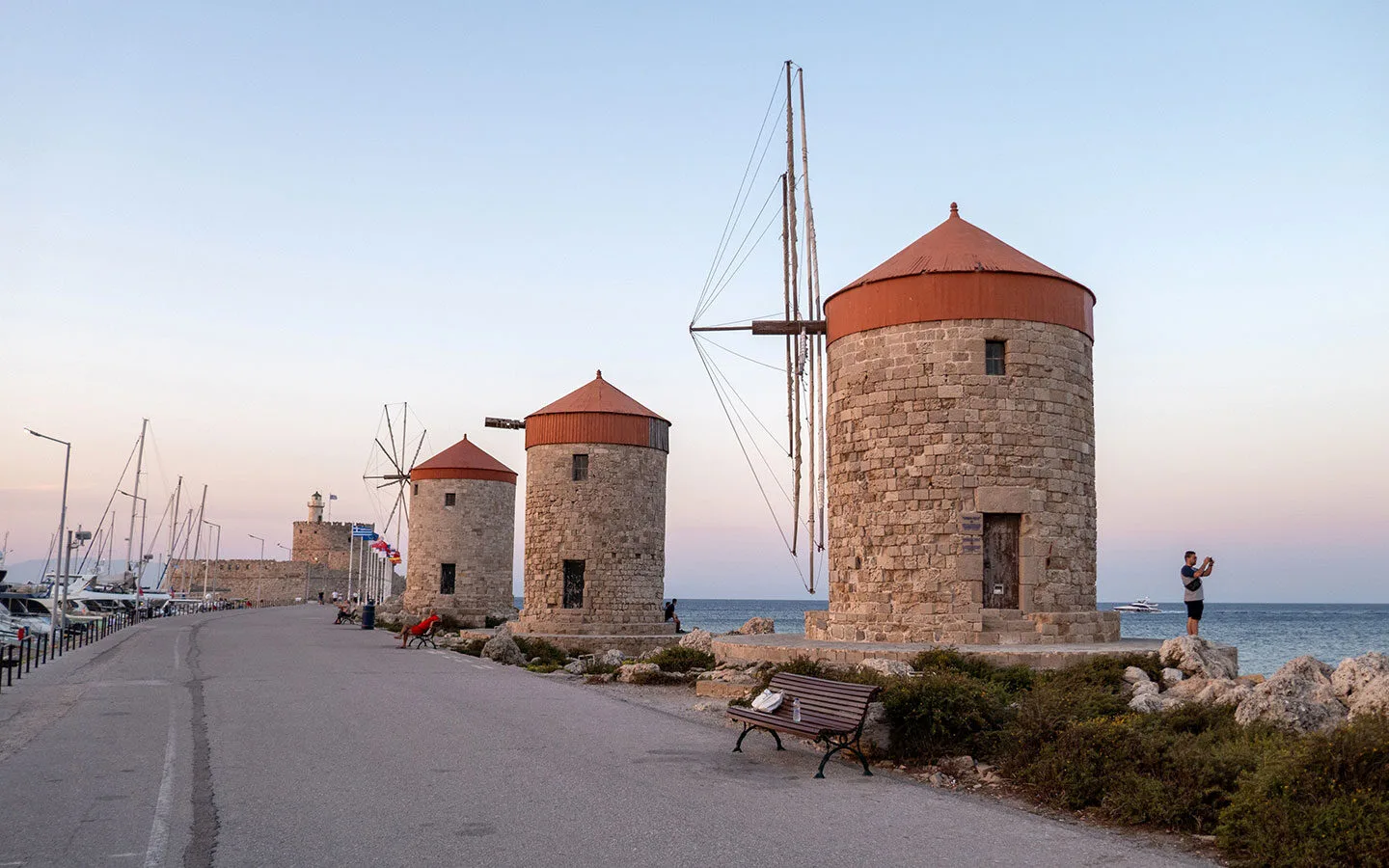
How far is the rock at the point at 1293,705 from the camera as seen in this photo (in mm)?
10055

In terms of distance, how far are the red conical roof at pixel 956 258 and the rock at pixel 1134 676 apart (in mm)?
7480

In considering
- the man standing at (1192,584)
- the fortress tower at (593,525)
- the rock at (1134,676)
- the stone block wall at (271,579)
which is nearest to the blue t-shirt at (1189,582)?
the man standing at (1192,584)

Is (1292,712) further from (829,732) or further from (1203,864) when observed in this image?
(829,732)

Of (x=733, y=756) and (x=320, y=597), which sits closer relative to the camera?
(x=733, y=756)

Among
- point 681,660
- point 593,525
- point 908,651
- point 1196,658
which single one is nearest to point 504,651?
point 681,660

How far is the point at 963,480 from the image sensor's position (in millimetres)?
18172

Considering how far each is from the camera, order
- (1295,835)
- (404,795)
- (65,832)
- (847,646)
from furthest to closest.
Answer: (847,646)
(404,795)
(65,832)
(1295,835)

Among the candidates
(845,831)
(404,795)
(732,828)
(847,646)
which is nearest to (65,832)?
(404,795)

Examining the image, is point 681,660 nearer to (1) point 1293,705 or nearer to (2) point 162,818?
(1) point 1293,705

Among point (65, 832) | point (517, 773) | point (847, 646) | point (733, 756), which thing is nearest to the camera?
point (65, 832)

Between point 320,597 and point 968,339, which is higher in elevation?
point 968,339

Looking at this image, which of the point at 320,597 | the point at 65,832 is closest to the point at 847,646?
the point at 65,832

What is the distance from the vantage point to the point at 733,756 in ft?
36.4

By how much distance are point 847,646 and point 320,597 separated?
91223 mm
